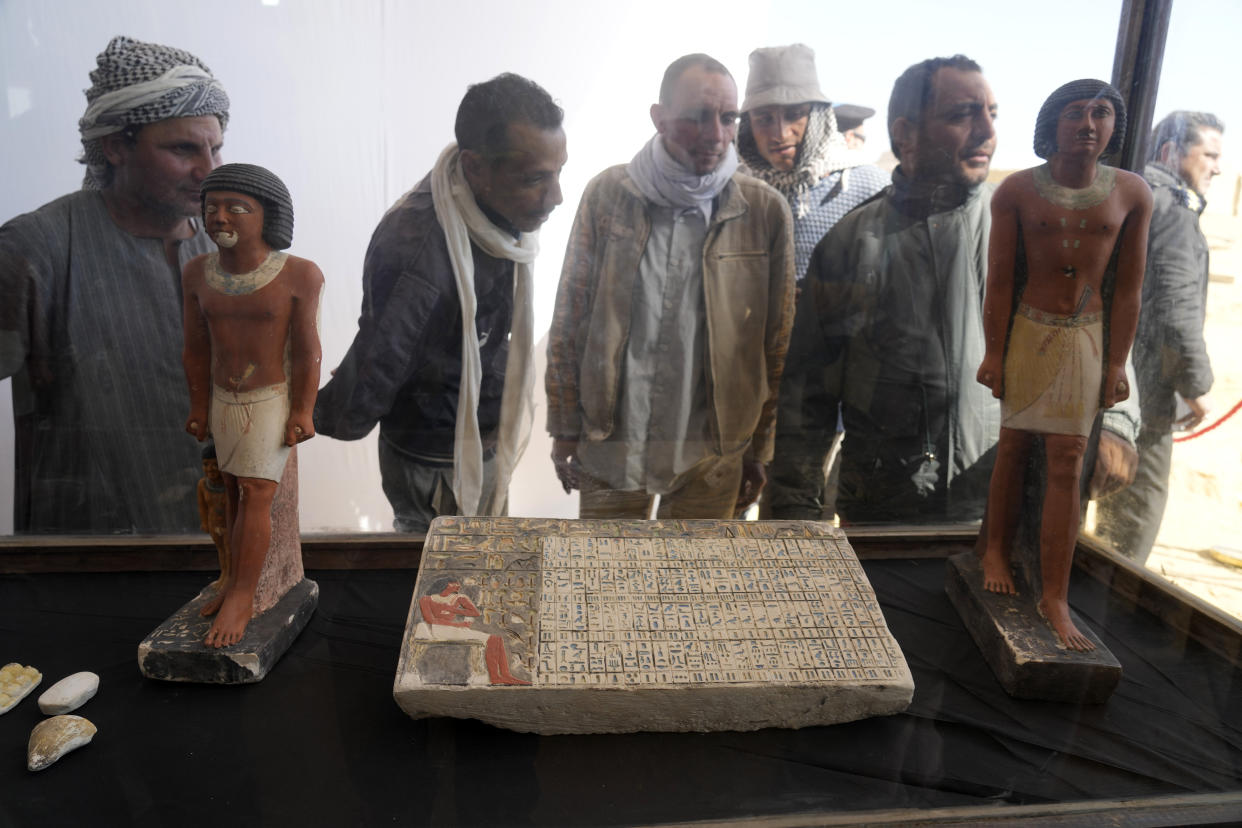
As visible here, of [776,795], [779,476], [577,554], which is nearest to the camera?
[776,795]

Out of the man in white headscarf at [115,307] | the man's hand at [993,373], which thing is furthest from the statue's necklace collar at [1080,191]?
the man in white headscarf at [115,307]

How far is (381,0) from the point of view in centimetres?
254

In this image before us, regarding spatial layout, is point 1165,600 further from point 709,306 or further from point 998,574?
point 709,306

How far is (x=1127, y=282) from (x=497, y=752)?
1.96 m

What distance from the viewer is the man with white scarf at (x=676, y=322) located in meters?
2.64

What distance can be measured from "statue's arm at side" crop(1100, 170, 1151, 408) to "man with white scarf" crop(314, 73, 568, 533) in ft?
5.38

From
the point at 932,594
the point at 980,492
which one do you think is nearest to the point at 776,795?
the point at 932,594

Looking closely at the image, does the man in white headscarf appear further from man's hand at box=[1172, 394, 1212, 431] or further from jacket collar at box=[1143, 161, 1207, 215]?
man's hand at box=[1172, 394, 1212, 431]

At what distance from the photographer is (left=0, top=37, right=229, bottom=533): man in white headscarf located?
2396mm

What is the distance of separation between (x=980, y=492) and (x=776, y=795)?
193 cm

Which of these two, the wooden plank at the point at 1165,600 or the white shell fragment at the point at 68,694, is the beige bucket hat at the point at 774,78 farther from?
the white shell fragment at the point at 68,694

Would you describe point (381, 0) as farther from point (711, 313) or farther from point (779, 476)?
point (779, 476)

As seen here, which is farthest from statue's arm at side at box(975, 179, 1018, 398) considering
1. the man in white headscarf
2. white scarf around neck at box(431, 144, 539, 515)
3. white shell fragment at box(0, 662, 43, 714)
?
white shell fragment at box(0, 662, 43, 714)

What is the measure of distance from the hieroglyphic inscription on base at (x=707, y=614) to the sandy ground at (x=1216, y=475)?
1942 mm
